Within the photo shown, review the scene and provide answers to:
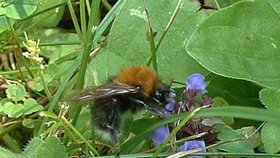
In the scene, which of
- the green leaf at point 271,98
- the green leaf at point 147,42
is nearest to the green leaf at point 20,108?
the green leaf at point 147,42

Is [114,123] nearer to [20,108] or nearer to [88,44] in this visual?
[88,44]

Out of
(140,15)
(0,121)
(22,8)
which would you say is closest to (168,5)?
(140,15)

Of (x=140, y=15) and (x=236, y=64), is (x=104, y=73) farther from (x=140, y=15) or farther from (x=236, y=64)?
(x=236, y=64)

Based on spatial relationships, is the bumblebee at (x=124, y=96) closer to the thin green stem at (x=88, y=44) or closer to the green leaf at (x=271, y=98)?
the thin green stem at (x=88, y=44)

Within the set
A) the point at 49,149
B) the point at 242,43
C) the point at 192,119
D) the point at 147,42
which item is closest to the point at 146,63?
the point at 147,42

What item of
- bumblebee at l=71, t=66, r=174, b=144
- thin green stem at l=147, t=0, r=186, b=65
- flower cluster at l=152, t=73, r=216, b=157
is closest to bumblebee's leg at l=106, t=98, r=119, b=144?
bumblebee at l=71, t=66, r=174, b=144

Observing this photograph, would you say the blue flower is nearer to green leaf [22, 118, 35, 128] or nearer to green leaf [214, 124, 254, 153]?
green leaf [214, 124, 254, 153]
